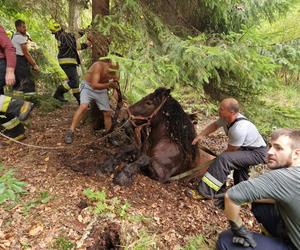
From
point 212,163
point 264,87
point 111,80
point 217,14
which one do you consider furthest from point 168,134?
point 217,14

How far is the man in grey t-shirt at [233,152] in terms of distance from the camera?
5609 millimetres

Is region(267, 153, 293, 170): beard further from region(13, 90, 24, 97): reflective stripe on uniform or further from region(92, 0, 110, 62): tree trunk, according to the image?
region(13, 90, 24, 97): reflective stripe on uniform

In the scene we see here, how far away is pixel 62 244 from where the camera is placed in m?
4.39

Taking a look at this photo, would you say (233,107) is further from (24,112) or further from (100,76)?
(24,112)

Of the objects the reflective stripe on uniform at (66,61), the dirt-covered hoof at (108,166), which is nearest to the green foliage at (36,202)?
the dirt-covered hoof at (108,166)

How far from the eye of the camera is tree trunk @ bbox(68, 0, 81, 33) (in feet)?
19.0

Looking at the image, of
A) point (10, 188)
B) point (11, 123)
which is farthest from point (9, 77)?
point (10, 188)

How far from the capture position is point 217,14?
5.99m

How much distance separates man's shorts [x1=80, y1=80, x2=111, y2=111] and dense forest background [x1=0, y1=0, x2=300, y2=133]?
58cm

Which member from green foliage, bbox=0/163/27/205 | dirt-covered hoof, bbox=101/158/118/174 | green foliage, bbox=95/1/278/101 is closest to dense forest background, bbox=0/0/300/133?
green foliage, bbox=95/1/278/101

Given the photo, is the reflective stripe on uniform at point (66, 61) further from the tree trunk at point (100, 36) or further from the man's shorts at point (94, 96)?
the tree trunk at point (100, 36)

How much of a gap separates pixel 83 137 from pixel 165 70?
303cm

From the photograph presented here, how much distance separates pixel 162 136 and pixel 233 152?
4.27 ft

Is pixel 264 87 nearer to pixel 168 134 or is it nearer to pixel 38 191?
pixel 168 134
